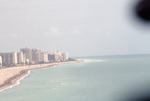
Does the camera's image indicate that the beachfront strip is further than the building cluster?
No

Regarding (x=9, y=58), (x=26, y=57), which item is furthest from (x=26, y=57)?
(x=9, y=58)

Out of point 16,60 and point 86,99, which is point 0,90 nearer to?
point 86,99

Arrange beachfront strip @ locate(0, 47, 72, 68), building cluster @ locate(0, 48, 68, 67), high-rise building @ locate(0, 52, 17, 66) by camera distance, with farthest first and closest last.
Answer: building cluster @ locate(0, 48, 68, 67) < high-rise building @ locate(0, 52, 17, 66) < beachfront strip @ locate(0, 47, 72, 68)

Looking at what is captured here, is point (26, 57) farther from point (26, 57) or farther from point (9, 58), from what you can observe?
point (9, 58)

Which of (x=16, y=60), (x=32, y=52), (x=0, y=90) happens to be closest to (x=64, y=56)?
(x=32, y=52)

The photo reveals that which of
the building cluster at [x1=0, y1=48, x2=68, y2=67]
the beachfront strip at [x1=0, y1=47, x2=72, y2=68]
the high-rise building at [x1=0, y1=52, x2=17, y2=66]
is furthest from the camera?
the building cluster at [x1=0, y1=48, x2=68, y2=67]

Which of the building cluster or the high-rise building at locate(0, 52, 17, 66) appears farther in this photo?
the building cluster

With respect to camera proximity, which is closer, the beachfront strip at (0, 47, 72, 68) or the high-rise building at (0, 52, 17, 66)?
the beachfront strip at (0, 47, 72, 68)

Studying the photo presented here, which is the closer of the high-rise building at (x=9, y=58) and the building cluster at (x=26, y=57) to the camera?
the high-rise building at (x=9, y=58)

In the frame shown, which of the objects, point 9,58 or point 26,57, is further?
point 26,57
